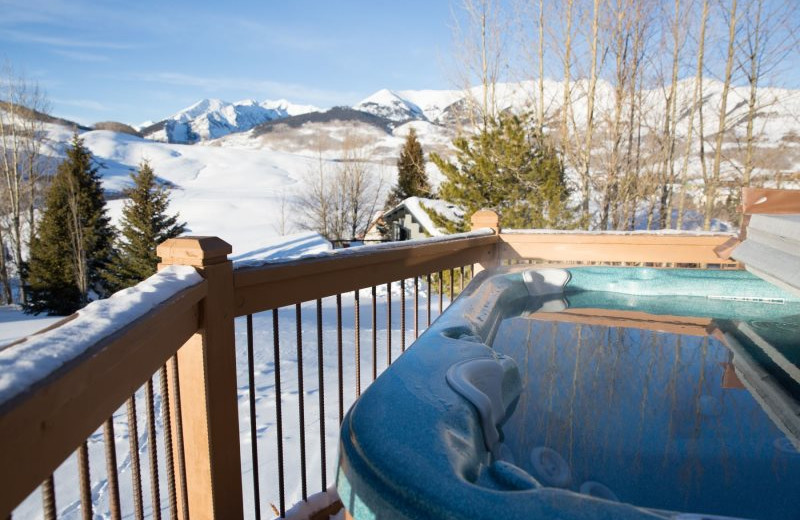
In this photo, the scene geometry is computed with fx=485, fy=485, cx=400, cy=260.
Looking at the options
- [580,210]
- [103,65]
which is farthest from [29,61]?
[103,65]

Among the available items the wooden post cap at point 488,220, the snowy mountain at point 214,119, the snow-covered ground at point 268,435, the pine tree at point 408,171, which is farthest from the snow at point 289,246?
the snowy mountain at point 214,119

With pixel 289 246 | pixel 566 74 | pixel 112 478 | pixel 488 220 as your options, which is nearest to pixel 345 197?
pixel 289 246

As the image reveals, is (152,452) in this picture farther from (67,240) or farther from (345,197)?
(345,197)

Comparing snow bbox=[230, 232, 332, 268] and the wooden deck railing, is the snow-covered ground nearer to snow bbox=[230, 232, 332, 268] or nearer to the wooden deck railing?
the wooden deck railing

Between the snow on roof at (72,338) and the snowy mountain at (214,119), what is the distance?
10621 cm

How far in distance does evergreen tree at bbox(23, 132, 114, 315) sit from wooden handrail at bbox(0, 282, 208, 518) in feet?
58.9

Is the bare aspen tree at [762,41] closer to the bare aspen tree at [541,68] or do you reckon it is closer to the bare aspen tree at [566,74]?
the bare aspen tree at [566,74]

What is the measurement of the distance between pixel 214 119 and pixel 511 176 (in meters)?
141

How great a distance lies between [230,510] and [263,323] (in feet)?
16.7

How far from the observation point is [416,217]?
14797 millimetres

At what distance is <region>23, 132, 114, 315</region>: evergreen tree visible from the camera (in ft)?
51.8

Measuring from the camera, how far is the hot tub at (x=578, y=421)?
834 mm

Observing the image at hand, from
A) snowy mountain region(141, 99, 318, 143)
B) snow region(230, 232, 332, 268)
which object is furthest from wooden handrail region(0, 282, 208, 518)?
snowy mountain region(141, 99, 318, 143)

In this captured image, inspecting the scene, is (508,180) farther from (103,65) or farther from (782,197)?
(103,65)
